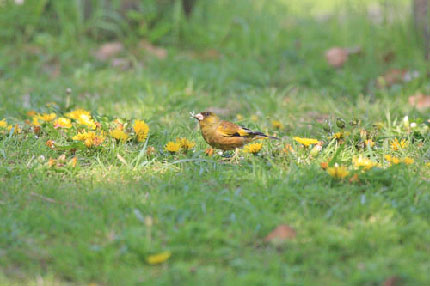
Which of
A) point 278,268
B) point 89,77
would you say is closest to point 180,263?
point 278,268

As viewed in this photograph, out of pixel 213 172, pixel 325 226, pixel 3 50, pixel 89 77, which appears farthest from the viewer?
pixel 3 50

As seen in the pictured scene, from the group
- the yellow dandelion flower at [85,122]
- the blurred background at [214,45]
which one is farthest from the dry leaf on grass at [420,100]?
the yellow dandelion flower at [85,122]

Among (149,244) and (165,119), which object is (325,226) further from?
(165,119)

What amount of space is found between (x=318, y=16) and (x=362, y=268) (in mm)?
6657

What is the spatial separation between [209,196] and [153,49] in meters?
4.00

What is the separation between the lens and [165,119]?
173 inches

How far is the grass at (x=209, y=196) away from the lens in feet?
7.27

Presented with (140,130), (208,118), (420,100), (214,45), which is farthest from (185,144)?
(214,45)

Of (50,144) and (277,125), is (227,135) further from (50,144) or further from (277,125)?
(50,144)

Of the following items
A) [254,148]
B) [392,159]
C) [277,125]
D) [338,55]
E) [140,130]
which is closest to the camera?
[392,159]

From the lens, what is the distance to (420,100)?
5.02m

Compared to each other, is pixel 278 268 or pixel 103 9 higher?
pixel 103 9

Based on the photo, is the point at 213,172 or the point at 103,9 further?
the point at 103,9

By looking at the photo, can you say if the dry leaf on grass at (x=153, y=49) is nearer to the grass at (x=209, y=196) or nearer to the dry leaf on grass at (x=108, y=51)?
the dry leaf on grass at (x=108, y=51)
